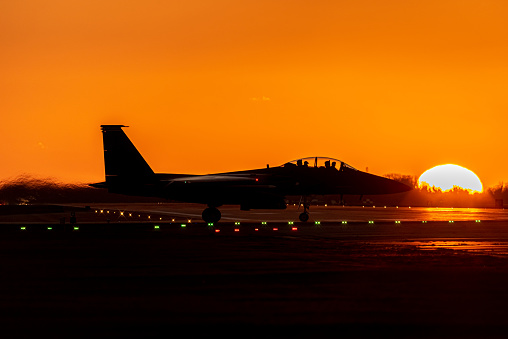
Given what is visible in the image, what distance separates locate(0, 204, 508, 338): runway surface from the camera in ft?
31.8

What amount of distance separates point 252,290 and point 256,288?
265 mm

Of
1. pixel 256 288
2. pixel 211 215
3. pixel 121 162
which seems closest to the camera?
pixel 256 288

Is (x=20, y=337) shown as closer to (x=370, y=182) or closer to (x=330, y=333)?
(x=330, y=333)

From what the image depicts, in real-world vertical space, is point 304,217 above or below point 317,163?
below

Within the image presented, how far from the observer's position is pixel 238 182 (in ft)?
124

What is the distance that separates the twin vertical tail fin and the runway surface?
1487 centimetres

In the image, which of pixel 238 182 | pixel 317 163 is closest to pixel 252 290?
pixel 238 182

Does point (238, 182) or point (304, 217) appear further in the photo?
point (304, 217)

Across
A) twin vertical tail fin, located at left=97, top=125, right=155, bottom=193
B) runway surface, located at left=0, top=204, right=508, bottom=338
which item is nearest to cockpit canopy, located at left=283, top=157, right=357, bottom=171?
twin vertical tail fin, located at left=97, top=125, right=155, bottom=193

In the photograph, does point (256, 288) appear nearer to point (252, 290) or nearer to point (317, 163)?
point (252, 290)

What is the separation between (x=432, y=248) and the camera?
71.8 feet

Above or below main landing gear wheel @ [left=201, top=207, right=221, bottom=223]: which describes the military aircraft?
above

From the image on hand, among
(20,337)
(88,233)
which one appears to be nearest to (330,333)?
(20,337)

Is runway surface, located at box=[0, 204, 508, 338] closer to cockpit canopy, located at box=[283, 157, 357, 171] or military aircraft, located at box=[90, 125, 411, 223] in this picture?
A: military aircraft, located at box=[90, 125, 411, 223]
